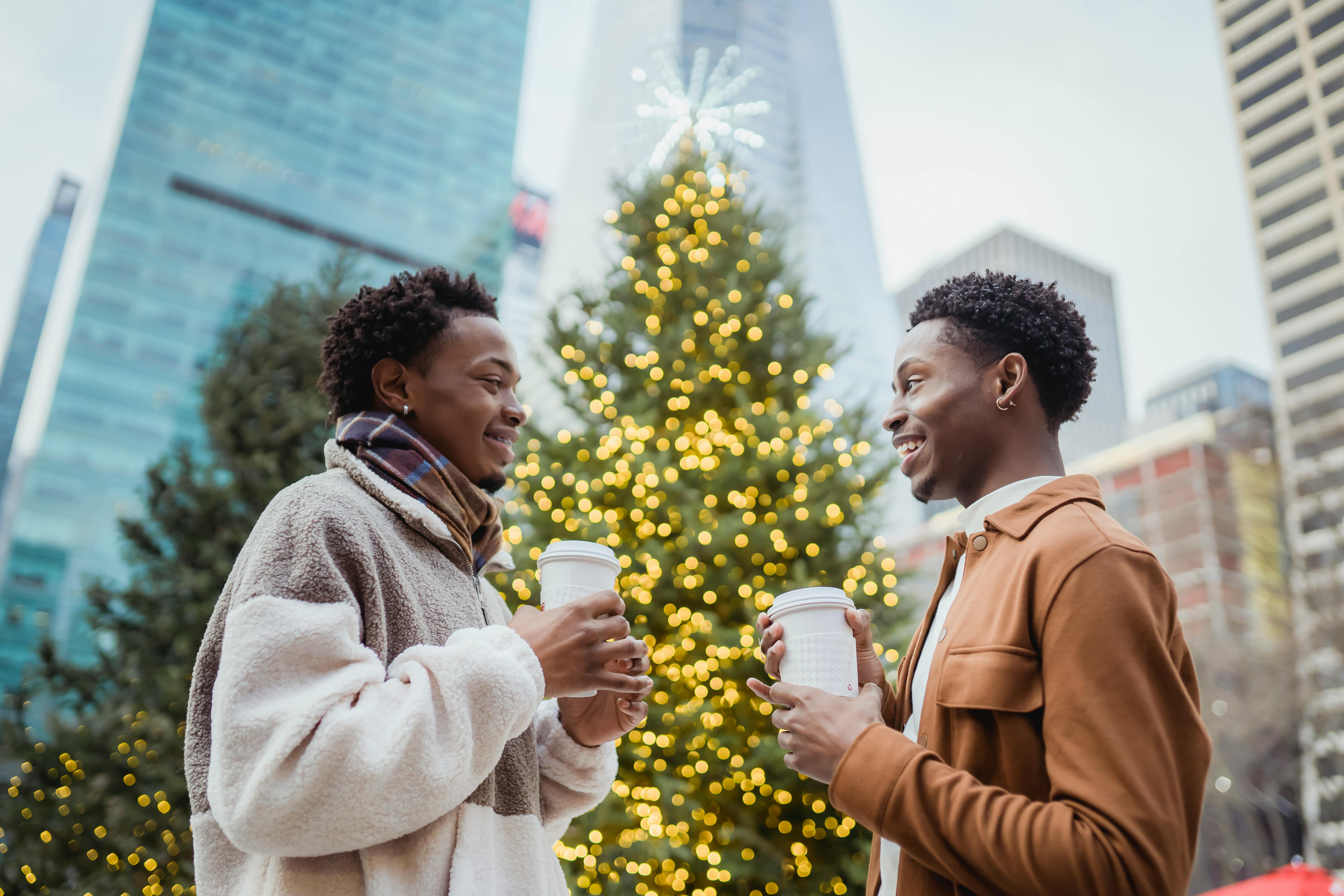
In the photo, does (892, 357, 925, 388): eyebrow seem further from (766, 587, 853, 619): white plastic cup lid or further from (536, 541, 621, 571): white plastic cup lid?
(536, 541, 621, 571): white plastic cup lid

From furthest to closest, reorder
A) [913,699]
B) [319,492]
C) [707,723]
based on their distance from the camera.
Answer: [707,723] < [913,699] < [319,492]

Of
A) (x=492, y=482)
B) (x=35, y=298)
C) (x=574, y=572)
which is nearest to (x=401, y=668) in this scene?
(x=574, y=572)

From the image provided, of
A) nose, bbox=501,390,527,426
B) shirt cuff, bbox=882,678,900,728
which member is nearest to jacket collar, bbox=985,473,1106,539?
shirt cuff, bbox=882,678,900,728

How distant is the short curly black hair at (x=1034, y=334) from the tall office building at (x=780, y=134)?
21.4m

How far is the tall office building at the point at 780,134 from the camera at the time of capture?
987 inches

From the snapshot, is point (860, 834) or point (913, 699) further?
point (860, 834)

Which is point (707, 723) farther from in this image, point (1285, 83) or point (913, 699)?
point (1285, 83)

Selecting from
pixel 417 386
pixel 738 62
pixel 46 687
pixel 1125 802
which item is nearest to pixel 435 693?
pixel 417 386

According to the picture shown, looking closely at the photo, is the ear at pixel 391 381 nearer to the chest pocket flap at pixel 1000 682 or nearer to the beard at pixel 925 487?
the beard at pixel 925 487

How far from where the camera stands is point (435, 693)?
1.23m

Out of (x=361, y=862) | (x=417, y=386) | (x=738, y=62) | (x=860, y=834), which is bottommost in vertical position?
(x=860, y=834)

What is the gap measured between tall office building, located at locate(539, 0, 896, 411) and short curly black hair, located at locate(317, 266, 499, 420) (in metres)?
21.6

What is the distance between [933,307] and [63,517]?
163ft

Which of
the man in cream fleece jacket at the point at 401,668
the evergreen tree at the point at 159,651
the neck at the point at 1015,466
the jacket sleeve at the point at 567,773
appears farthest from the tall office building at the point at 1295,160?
the man in cream fleece jacket at the point at 401,668
